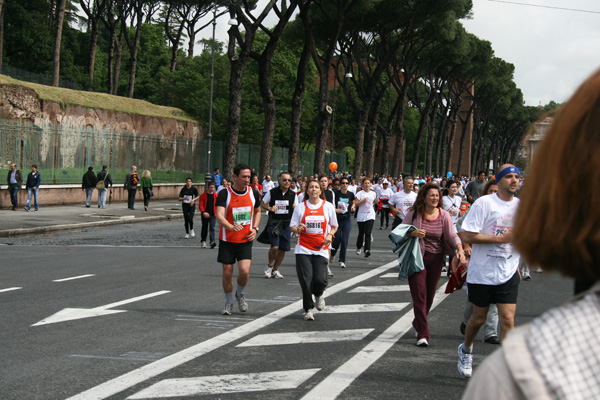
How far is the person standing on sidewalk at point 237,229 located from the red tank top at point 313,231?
2.03ft

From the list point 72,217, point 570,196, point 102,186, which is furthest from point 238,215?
point 102,186

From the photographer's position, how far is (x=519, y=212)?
138cm

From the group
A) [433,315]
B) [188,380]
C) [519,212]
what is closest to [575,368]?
[519,212]

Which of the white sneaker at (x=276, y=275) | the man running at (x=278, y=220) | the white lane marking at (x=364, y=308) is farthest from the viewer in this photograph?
the man running at (x=278, y=220)

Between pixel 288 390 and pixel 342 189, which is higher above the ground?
pixel 342 189

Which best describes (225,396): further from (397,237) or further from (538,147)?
(538,147)

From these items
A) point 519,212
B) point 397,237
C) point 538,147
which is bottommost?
point 397,237

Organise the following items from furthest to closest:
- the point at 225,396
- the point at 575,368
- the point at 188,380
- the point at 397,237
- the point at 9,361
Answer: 1. the point at 397,237
2. the point at 9,361
3. the point at 188,380
4. the point at 225,396
5. the point at 575,368

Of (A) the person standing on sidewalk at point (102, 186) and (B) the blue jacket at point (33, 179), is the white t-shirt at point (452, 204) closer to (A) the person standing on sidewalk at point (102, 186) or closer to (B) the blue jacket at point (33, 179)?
(B) the blue jacket at point (33, 179)

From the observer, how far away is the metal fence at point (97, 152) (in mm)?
29016

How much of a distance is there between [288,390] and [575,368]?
4789mm

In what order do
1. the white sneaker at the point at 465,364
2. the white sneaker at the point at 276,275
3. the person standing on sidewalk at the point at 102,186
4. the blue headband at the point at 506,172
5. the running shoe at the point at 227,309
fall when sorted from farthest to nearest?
1. the person standing on sidewalk at the point at 102,186
2. the white sneaker at the point at 276,275
3. the running shoe at the point at 227,309
4. the blue headband at the point at 506,172
5. the white sneaker at the point at 465,364

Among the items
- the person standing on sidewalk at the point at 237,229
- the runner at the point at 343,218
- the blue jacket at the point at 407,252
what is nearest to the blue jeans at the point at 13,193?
the runner at the point at 343,218

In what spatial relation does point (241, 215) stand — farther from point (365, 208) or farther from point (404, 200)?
point (404, 200)
